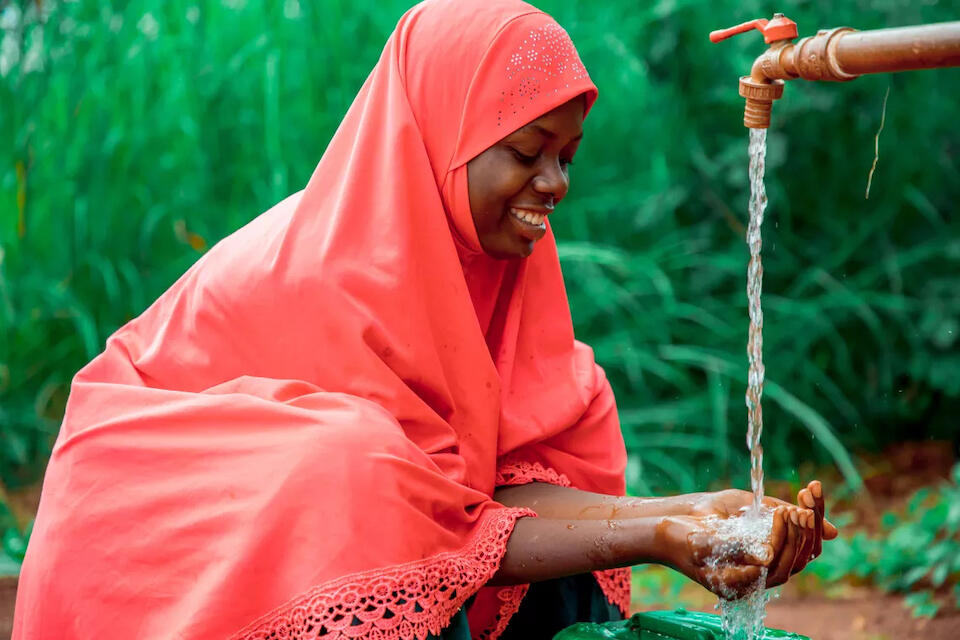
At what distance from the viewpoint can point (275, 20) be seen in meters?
4.58

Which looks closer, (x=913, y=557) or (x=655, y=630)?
(x=655, y=630)

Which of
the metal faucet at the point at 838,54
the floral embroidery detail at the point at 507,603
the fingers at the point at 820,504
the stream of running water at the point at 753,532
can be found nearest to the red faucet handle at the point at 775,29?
the metal faucet at the point at 838,54

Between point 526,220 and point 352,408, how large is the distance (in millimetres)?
539

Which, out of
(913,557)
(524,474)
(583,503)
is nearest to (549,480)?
(524,474)

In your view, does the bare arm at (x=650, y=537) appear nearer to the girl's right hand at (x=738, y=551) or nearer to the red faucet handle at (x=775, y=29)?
the girl's right hand at (x=738, y=551)

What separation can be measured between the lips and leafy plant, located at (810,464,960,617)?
6.61ft

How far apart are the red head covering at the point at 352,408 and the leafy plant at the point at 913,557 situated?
1.58 meters

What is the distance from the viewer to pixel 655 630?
2.24 m

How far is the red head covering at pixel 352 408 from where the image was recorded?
6.66 feet

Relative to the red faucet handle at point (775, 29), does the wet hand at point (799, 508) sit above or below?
below

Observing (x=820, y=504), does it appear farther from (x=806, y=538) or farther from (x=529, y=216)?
(x=529, y=216)

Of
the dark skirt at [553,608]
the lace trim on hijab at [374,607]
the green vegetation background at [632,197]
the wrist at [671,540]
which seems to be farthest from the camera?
the green vegetation background at [632,197]

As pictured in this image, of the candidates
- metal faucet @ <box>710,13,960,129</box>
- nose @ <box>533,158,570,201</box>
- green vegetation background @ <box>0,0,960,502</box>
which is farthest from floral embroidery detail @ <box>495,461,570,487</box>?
green vegetation background @ <box>0,0,960,502</box>

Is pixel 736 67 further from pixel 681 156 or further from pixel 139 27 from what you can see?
pixel 139 27
